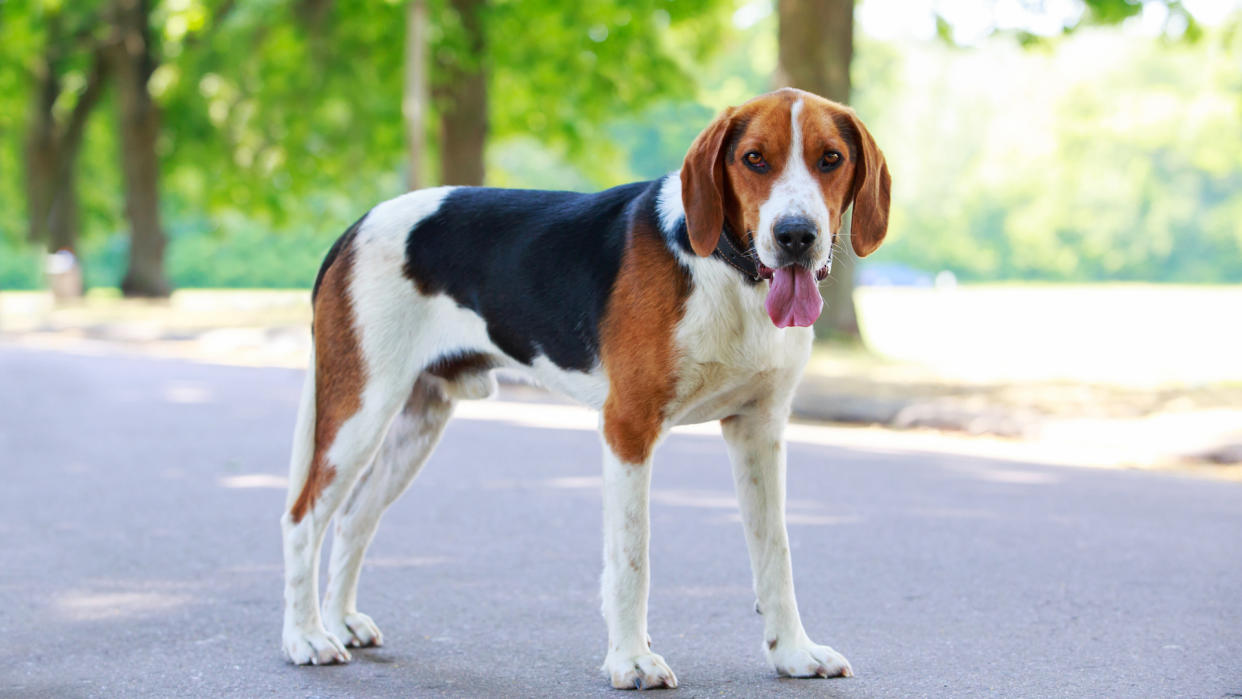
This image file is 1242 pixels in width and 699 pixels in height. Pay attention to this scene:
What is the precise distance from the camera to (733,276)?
4.16 m

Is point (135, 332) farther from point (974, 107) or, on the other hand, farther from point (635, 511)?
point (974, 107)

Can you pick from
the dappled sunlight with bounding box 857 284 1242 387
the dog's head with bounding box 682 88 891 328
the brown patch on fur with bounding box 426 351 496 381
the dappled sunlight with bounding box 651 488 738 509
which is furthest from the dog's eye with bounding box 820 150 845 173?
the dappled sunlight with bounding box 857 284 1242 387

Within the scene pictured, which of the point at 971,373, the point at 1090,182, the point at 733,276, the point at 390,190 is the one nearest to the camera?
the point at 733,276

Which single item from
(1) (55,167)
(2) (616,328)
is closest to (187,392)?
(2) (616,328)

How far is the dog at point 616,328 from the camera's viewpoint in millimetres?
4023

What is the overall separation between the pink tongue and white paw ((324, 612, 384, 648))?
1.89 metres

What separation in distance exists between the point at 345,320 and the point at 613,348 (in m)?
1.06

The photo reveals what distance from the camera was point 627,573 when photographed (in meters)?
4.22

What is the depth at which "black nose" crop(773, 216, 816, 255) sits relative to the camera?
383cm

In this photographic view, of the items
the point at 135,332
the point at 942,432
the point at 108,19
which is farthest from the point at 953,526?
the point at 108,19

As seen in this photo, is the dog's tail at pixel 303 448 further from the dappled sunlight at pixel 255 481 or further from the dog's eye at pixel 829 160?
the dappled sunlight at pixel 255 481

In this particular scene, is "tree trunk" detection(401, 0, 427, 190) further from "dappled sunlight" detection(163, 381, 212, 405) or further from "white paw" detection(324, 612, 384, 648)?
"white paw" detection(324, 612, 384, 648)

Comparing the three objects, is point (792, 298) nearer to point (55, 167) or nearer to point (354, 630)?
point (354, 630)

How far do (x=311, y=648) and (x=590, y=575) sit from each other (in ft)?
5.45
